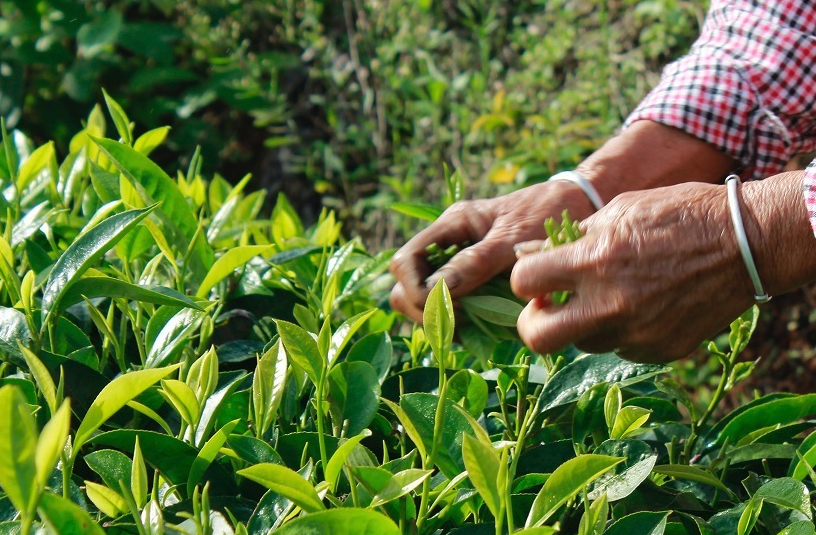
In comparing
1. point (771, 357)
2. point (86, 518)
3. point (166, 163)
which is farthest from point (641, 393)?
point (166, 163)

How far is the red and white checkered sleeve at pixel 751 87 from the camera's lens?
181 centimetres

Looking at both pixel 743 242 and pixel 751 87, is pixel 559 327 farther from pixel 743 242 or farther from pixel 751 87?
pixel 751 87

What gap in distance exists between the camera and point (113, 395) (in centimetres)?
84

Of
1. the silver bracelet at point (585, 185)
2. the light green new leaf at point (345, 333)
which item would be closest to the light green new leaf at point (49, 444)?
the light green new leaf at point (345, 333)

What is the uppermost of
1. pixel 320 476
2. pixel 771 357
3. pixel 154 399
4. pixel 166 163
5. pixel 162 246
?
pixel 162 246

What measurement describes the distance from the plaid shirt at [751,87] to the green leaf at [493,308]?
76cm

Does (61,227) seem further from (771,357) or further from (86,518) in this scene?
(771,357)

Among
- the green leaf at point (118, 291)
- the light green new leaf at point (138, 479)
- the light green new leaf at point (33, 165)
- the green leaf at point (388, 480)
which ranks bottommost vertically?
the green leaf at point (388, 480)

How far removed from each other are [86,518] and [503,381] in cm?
54

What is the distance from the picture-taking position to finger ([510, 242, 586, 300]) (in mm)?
1121

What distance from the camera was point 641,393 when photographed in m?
1.38

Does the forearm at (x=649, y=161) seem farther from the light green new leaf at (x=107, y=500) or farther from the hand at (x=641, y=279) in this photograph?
the light green new leaf at (x=107, y=500)

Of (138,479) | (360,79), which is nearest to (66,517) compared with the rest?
(138,479)

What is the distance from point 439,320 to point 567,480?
0.19 m
